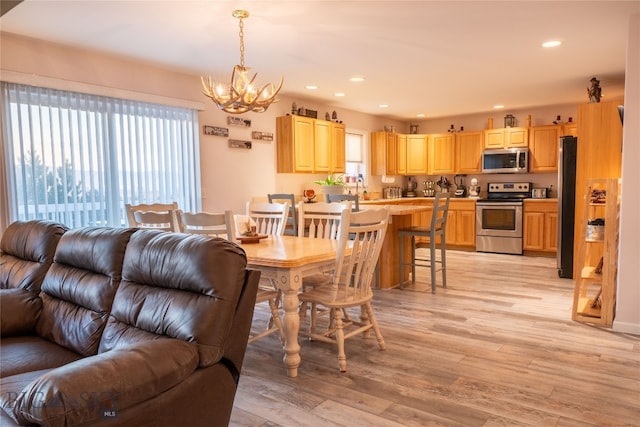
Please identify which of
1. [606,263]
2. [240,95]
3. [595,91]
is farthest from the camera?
[595,91]

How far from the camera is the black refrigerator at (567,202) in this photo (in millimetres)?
5203

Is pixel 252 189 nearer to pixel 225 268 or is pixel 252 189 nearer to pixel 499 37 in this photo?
pixel 499 37

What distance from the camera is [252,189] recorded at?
5523 mm

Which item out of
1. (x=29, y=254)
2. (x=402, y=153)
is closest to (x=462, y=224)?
(x=402, y=153)

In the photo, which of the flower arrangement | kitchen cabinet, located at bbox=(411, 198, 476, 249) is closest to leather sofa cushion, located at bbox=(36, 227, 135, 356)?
the flower arrangement

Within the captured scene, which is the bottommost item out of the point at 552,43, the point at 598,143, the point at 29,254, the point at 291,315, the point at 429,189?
the point at 291,315

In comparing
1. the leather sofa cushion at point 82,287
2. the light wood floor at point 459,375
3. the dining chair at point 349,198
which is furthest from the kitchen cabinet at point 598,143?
the leather sofa cushion at point 82,287

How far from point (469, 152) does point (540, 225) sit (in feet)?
5.74

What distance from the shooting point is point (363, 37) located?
3607 millimetres

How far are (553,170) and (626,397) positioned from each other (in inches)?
211

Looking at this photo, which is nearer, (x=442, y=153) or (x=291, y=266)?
(x=291, y=266)

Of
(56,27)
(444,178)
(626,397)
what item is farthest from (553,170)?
(56,27)

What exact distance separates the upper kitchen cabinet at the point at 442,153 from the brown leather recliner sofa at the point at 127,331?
684 centimetres

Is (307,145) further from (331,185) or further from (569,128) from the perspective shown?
(569,128)
